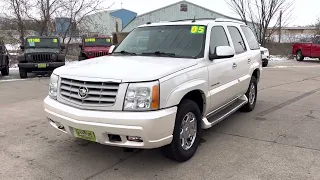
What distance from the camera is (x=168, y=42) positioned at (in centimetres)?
480

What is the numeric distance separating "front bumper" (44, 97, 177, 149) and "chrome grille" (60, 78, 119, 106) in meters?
0.11

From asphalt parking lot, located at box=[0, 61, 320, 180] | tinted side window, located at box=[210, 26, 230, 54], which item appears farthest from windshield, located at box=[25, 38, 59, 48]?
tinted side window, located at box=[210, 26, 230, 54]

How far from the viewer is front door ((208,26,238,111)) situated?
457 cm

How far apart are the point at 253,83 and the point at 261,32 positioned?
21.0 m

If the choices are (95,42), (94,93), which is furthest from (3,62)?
(94,93)

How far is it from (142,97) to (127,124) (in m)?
0.33

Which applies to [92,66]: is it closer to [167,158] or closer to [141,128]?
[141,128]

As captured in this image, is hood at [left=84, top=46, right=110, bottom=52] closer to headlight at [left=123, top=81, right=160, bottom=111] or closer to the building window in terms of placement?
headlight at [left=123, top=81, right=160, bottom=111]

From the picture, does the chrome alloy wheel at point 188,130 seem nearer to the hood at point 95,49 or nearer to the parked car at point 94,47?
the parked car at point 94,47

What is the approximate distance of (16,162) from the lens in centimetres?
409

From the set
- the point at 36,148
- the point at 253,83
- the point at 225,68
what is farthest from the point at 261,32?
the point at 36,148

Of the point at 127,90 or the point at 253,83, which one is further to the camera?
the point at 253,83

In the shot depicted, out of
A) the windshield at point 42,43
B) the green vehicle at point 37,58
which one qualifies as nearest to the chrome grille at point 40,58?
the green vehicle at point 37,58

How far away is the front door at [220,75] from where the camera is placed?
4570 mm
